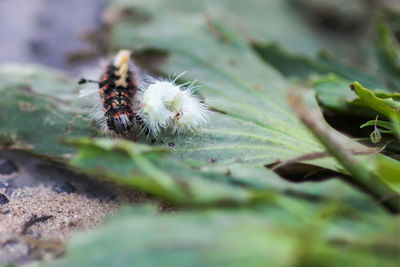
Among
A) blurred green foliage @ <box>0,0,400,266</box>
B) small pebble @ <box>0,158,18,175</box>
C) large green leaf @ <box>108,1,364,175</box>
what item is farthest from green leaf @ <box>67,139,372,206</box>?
small pebble @ <box>0,158,18,175</box>

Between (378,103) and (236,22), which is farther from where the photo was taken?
(236,22)

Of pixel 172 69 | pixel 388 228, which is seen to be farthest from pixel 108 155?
pixel 172 69

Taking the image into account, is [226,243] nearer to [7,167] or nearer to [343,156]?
[343,156]

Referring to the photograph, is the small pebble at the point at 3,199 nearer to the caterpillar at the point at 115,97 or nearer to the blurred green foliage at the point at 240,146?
the blurred green foliage at the point at 240,146

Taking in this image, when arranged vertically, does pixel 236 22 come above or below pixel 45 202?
above

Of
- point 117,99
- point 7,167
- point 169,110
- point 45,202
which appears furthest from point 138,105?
point 7,167

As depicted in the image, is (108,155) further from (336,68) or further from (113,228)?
(336,68)

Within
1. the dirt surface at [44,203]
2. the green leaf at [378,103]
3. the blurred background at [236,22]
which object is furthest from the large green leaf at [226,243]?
the blurred background at [236,22]

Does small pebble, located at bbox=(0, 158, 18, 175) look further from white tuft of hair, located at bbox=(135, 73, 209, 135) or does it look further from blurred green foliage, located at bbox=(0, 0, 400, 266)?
white tuft of hair, located at bbox=(135, 73, 209, 135)
